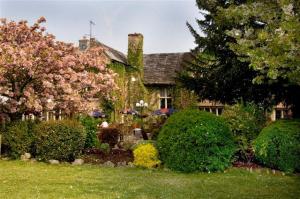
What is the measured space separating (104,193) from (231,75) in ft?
29.2

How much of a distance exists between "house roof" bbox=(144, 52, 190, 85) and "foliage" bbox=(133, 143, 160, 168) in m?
22.6

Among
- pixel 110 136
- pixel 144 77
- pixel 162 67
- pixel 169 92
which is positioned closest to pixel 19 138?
pixel 110 136

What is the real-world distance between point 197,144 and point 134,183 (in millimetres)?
2713

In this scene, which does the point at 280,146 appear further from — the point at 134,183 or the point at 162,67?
the point at 162,67

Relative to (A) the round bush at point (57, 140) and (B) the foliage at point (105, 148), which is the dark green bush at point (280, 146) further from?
(A) the round bush at point (57, 140)

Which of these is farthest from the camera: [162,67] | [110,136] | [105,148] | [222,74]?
[162,67]

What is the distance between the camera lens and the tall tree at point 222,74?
16.2 m

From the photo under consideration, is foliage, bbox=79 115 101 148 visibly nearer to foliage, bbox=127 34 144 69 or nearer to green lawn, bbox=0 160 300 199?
green lawn, bbox=0 160 300 199

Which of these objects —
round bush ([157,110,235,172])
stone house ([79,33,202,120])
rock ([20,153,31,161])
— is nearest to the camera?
round bush ([157,110,235,172])

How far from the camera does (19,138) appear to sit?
47.6ft

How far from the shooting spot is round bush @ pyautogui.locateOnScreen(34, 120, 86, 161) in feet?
46.5

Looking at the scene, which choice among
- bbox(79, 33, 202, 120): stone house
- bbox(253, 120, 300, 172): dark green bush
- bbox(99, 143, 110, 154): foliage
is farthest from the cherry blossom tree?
bbox(79, 33, 202, 120): stone house

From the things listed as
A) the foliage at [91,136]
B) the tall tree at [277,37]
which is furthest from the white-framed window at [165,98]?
the tall tree at [277,37]

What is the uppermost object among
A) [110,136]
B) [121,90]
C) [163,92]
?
[163,92]
